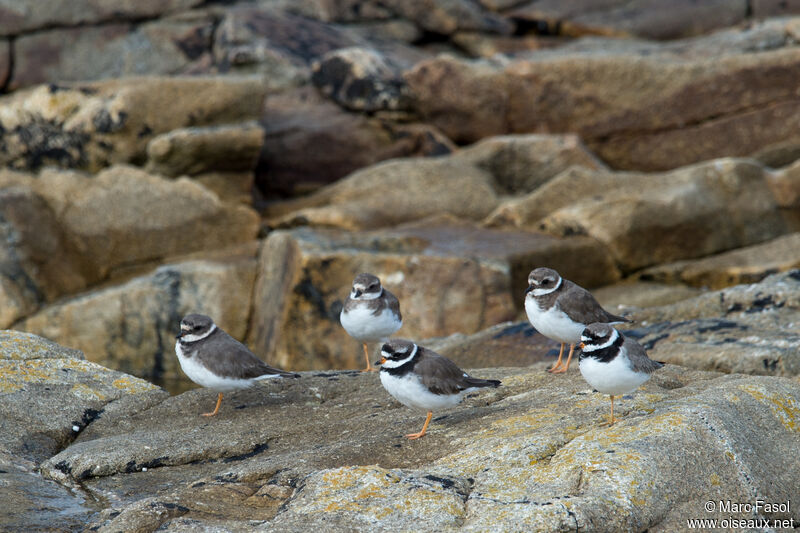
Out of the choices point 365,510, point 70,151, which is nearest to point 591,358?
point 365,510

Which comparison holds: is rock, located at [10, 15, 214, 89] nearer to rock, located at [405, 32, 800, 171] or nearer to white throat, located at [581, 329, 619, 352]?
rock, located at [405, 32, 800, 171]

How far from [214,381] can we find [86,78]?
2109cm

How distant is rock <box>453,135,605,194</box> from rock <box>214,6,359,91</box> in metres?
6.89

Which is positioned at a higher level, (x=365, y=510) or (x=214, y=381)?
(x=365, y=510)

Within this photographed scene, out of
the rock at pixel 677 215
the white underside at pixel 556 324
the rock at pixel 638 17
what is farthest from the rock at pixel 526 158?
the white underside at pixel 556 324

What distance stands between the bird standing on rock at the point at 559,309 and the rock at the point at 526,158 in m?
11.7

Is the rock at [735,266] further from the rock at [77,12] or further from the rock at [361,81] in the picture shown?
the rock at [77,12]

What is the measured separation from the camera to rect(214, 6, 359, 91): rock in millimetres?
24516

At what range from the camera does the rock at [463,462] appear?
18.9 feet

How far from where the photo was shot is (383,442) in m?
7.21

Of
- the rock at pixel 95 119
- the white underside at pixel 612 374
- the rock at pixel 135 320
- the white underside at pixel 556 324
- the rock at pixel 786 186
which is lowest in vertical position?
the rock at pixel 135 320

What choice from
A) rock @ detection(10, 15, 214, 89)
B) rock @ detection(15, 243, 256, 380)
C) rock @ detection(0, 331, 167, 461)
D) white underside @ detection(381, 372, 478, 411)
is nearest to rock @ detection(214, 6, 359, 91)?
rock @ detection(10, 15, 214, 89)

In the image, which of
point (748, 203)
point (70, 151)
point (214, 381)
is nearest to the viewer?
point (214, 381)

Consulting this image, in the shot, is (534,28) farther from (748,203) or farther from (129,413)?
(129,413)
